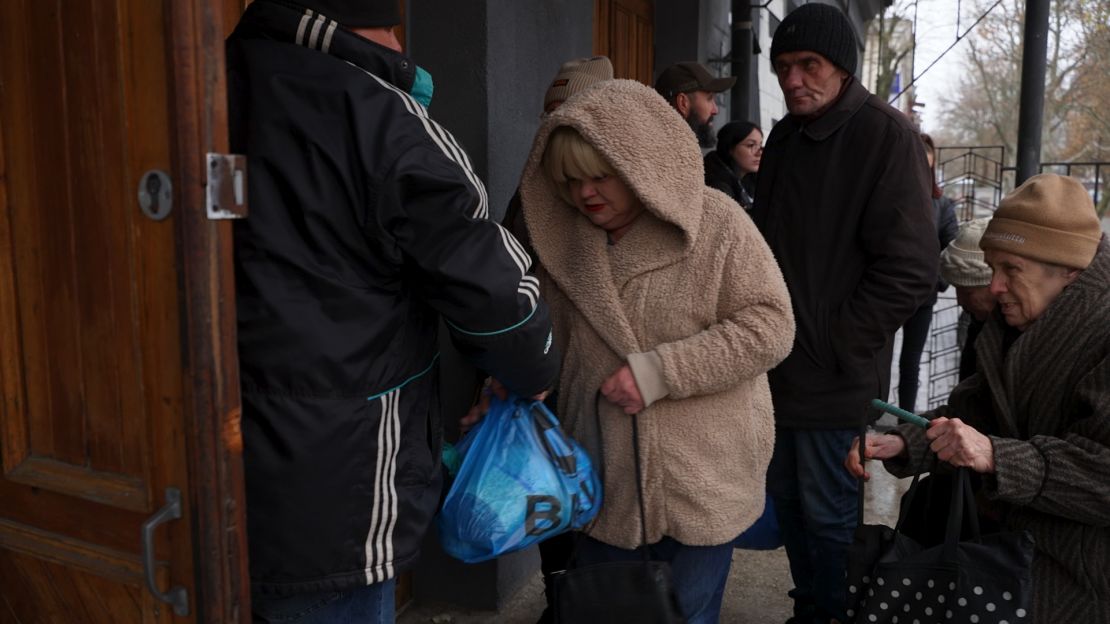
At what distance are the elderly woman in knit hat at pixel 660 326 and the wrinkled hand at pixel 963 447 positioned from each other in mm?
389

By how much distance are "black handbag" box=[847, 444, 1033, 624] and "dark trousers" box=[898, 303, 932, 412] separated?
435 cm

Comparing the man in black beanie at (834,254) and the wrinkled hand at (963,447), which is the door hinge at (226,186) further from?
the man in black beanie at (834,254)

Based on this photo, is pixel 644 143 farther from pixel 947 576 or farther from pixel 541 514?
pixel 947 576

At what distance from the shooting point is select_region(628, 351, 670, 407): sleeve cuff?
6.91 feet

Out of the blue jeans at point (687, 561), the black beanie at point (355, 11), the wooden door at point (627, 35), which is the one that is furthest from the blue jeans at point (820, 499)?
the wooden door at point (627, 35)

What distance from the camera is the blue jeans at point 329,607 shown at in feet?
5.49

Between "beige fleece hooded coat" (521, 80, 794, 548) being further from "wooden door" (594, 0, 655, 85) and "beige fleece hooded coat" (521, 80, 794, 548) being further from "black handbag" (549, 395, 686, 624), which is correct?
"wooden door" (594, 0, 655, 85)

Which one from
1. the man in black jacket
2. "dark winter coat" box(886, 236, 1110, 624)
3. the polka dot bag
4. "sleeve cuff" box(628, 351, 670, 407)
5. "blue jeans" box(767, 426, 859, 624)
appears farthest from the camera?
"blue jeans" box(767, 426, 859, 624)

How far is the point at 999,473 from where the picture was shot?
1.92 meters

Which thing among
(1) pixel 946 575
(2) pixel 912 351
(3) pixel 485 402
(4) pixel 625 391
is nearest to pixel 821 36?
(4) pixel 625 391

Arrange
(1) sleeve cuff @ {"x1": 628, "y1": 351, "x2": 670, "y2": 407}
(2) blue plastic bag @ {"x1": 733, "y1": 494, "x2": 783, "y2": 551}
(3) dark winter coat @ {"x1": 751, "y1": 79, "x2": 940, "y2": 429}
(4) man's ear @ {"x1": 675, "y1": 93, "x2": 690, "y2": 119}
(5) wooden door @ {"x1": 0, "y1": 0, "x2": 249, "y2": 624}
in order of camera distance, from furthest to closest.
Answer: (4) man's ear @ {"x1": 675, "y1": 93, "x2": 690, "y2": 119}
(3) dark winter coat @ {"x1": 751, "y1": 79, "x2": 940, "y2": 429}
(2) blue plastic bag @ {"x1": 733, "y1": 494, "x2": 783, "y2": 551}
(1) sleeve cuff @ {"x1": 628, "y1": 351, "x2": 670, "y2": 407}
(5) wooden door @ {"x1": 0, "y1": 0, "x2": 249, "y2": 624}

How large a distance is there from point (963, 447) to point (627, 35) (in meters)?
4.14

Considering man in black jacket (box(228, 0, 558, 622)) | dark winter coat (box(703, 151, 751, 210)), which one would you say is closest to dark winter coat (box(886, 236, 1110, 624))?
man in black jacket (box(228, 0, 558, 622))

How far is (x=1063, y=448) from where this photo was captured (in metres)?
1.90
